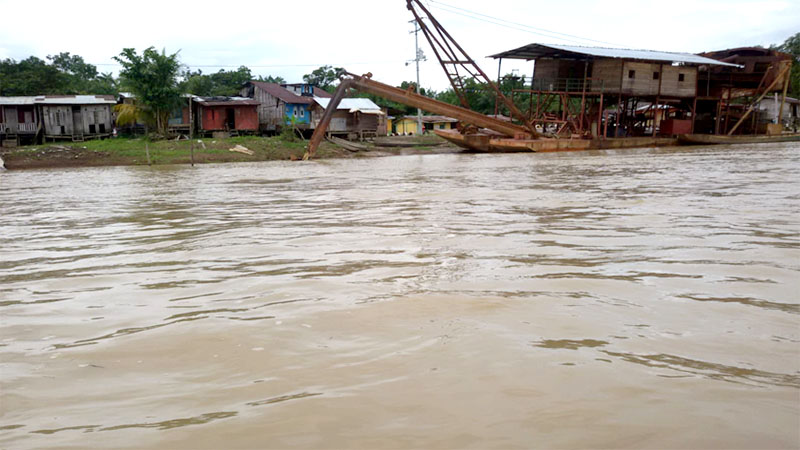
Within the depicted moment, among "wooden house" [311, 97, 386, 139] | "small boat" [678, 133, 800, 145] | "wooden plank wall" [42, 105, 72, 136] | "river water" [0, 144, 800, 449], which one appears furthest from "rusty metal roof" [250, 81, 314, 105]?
"river water" [0, 144, 800, 449]

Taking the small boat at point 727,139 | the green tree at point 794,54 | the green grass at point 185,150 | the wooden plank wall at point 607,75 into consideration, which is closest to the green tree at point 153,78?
the green grass at point 185,150

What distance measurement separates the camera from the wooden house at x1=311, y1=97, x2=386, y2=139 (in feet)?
120

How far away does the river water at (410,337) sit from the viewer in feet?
5.42

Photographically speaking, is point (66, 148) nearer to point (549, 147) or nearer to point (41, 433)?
point (549, 147)

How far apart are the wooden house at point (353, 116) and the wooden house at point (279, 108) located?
2.02 feet

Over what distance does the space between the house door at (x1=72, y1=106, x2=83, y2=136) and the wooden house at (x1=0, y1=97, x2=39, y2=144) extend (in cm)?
168

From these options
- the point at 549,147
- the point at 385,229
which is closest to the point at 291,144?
the point at 549,147

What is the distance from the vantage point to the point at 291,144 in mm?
29422

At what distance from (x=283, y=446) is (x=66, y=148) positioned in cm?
2808

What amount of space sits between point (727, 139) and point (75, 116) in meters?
33.2

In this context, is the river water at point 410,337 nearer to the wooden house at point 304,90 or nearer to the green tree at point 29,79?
the green tree at point 29,79

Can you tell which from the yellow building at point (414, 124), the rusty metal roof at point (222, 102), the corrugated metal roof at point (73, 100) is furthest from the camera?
the yellow building at point (414, 124)

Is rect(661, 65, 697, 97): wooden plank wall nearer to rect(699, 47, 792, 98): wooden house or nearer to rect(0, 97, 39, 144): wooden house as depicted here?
rect(699, 47, 792, 98): wooden house

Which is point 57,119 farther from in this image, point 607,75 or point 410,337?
point 410,337
